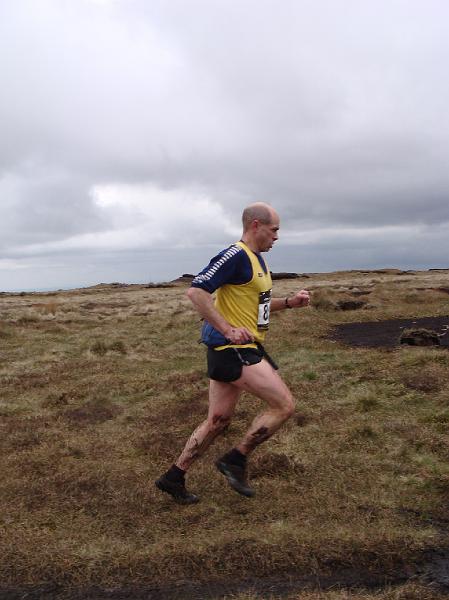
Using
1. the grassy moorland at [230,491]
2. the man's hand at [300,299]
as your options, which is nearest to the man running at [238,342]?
the man's hand at [300,299]

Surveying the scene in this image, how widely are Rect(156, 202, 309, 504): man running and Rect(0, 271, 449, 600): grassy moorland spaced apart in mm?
524

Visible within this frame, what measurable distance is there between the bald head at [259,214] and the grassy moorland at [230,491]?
295 centimetres

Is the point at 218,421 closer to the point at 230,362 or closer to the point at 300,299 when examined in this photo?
the point at 230,362

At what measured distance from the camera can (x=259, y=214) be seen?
5414mm

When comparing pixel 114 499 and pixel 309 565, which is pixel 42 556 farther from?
pixel 309 565

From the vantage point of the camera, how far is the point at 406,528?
506 cm

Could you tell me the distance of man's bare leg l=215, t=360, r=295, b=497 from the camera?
17.3ft

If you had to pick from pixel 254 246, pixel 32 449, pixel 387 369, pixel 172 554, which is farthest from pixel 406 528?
pixel 387 369

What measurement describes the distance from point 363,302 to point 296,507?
2202 cm

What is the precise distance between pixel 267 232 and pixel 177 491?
289cm

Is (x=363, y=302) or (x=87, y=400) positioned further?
(x=363, y=302)

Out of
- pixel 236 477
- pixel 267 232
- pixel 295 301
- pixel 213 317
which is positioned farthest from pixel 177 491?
pixel 267 232

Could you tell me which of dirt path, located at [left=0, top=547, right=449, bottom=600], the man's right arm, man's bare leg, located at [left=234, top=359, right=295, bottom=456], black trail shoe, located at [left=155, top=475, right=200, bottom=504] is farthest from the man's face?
dirt path, located at [left=0, top=547, right=449, bottom=600]

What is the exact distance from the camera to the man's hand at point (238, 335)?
5.05m
